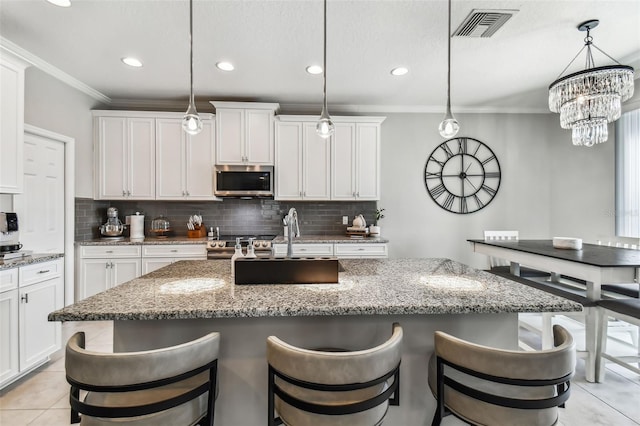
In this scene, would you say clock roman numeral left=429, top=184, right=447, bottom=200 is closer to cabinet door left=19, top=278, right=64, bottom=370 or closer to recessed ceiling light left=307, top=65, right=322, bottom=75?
recessed ceiling light left=307, top=65, right=322, bottom=75

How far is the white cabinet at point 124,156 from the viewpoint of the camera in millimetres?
3779

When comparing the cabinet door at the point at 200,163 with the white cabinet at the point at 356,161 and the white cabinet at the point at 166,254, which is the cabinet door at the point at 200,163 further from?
the white cabinet at the point at 356,161

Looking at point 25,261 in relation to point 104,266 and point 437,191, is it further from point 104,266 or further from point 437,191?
point 437,191

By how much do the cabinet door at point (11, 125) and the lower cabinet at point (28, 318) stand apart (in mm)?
663

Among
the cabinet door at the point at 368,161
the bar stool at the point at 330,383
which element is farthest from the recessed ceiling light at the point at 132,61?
the bar stool at the point at 330,383

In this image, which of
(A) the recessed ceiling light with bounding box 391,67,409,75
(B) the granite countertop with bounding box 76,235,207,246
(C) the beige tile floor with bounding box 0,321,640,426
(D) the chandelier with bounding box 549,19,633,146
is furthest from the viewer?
(B) the granite countertop with bounding box 76,235,207,246

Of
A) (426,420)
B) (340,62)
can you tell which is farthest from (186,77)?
(426,420)

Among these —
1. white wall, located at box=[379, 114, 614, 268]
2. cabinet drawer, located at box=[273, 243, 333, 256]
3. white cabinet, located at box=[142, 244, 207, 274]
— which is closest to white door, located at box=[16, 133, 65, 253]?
white cabinet, located at box=[142, 244, 207, 274]

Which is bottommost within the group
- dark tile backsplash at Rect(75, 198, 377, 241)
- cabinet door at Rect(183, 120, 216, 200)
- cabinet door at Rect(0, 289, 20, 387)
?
cabinet door at Rect(0, 289, 20, 387)

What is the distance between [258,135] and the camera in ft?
12.8

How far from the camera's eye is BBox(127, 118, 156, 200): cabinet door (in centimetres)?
383

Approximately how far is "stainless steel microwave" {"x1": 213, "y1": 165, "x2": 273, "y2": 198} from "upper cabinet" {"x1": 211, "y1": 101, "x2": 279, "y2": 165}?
0.33 feet

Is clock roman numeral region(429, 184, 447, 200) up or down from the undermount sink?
up

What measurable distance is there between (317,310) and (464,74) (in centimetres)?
319
